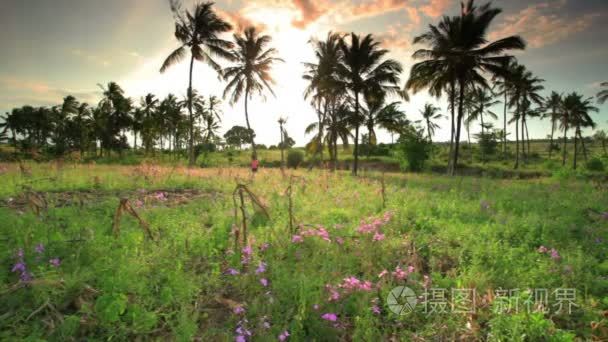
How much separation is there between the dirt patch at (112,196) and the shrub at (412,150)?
22953mm

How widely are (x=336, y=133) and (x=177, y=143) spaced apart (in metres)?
36.2

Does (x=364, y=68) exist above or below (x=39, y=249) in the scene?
above

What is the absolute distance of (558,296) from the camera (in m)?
2.75

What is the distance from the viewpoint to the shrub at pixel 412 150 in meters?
27.2

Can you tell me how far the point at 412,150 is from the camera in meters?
27.2

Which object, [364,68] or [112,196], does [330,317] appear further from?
[364,68]

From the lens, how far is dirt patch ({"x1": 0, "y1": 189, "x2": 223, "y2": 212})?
5171 millimetres

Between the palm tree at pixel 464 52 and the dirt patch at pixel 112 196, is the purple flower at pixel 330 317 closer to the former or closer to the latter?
the dirt patch at pixel 112 196

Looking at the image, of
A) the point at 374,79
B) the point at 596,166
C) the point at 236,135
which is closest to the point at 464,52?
the point at 374,79

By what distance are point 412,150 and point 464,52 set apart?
10116mm

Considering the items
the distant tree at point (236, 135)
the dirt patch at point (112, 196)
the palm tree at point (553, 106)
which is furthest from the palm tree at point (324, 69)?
the distant tree at point (236, 135)

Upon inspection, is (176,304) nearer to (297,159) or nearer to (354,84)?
(354,84)

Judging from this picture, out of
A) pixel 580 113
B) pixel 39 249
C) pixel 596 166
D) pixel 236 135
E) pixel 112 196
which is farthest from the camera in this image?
pixel 236 135

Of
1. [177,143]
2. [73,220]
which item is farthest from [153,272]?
[177,143]
